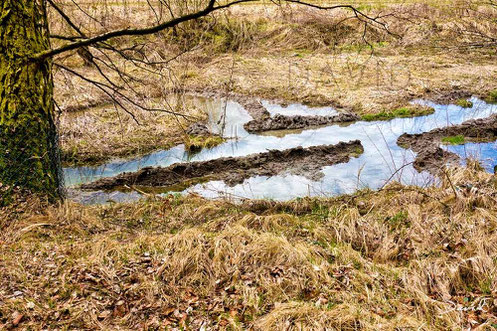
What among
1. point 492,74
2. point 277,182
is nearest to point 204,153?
point 277,182

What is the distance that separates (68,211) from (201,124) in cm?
650

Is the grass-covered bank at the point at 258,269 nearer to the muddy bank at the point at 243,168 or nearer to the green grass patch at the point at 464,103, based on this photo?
the muddy bank at the point at 243,168

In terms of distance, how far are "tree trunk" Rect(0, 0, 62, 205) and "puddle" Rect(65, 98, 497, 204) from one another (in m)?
2.66

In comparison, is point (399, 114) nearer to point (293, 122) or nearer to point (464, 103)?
point (464, 103)

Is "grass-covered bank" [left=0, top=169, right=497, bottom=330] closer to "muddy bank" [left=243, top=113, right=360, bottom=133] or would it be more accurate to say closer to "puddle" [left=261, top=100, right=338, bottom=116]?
"muddy bank" [left=243, top=113, right=360, bottom=133]

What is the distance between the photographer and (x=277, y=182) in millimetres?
8391

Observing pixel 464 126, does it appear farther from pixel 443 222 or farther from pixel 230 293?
pixel 230 293

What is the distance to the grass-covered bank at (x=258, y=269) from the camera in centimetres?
349

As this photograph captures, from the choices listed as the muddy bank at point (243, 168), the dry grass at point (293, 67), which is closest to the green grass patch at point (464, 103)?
the dry grass at point (293, 67)

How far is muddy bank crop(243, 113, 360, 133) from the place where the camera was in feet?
36.8

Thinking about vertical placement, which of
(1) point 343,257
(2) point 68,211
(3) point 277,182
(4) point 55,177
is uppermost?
(4) point 55,177

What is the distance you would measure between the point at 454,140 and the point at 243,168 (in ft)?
16.7

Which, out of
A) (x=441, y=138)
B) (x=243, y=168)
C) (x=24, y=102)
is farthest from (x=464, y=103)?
(x=24, y=102)

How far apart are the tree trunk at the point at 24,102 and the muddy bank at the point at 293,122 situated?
6634mm
